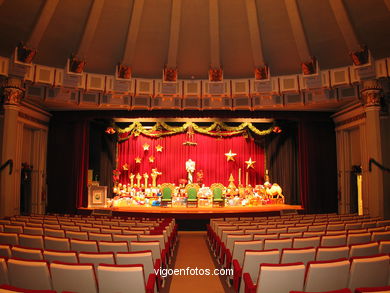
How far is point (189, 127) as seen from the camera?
17.4 meters

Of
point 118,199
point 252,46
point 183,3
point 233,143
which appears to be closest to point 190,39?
point 183,3

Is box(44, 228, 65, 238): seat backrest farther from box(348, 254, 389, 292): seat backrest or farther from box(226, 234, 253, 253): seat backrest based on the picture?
box(348, 254, 389, 292): seat backrest

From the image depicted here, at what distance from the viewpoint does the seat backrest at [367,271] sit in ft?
10.2

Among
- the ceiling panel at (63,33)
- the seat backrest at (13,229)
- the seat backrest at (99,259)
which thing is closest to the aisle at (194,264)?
the seat backrest at (99,259)

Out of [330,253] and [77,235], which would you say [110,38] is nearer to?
[77,235]

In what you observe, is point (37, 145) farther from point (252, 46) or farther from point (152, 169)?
point (252, 46)

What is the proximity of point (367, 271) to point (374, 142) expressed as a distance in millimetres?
9457

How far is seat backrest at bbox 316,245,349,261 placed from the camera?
384 cm

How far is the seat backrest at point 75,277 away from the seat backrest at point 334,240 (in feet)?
11.7

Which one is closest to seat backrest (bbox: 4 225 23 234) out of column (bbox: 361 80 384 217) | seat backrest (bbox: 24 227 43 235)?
seat backrest (bbox: 24 227 43 235)

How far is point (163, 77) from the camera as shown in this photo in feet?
46.2

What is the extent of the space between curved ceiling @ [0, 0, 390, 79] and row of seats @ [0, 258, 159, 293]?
10.6 meters

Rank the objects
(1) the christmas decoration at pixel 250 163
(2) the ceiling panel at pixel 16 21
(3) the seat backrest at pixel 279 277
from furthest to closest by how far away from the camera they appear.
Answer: (1) the christmas decoration at pixel 250 163, (2) the ceiling panel at pixel 16 21, (3) the seat backrest at pixel 279 277

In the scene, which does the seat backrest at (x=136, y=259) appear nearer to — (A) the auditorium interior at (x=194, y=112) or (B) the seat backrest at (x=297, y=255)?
(B) the seat backrest at (x=297, y=255)
